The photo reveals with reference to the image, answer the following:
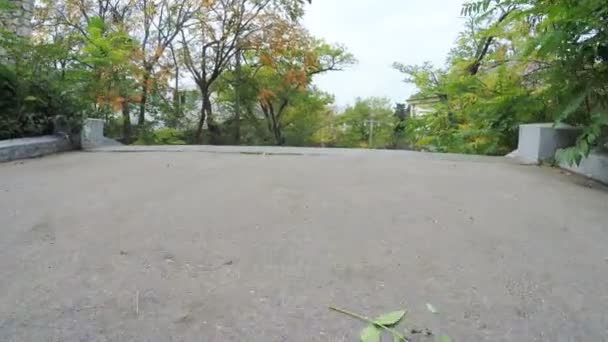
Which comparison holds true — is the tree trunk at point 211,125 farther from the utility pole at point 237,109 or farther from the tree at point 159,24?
the tree at point 159,24

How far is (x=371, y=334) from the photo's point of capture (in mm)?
1067

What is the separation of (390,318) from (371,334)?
9 centimetres

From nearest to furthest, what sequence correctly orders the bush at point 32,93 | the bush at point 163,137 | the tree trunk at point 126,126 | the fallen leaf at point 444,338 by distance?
the fallen leaf at point 444,338
the bush at point 32,93
the tree trunk at point 126,126
the bush at point 163,137

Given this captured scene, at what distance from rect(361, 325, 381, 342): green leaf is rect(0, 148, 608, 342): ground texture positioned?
0.08 feet

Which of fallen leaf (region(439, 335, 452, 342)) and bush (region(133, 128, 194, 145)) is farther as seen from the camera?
bush (region(133, 128, 194, 145))

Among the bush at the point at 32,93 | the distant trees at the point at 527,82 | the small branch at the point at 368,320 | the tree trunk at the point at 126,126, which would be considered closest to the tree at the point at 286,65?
the distant trees at the point at 527,82

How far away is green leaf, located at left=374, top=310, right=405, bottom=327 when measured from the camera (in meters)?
1.11

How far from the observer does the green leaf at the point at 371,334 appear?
3.44 feet

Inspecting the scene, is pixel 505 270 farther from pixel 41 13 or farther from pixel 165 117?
pixel 41 13

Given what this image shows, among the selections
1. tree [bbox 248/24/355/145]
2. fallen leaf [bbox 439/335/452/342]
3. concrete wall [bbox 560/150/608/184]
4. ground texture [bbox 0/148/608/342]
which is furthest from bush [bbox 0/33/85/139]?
tree [bbox 248/24/355/145]

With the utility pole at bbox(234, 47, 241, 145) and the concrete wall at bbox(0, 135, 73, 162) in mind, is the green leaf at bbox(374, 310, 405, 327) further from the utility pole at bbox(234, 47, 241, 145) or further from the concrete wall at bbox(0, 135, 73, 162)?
the utility pole at bbox(234, 47, 241, 145)

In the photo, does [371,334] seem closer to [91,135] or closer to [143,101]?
[91,135]

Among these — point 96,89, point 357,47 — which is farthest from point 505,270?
point 357,47

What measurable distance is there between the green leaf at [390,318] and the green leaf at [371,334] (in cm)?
3
